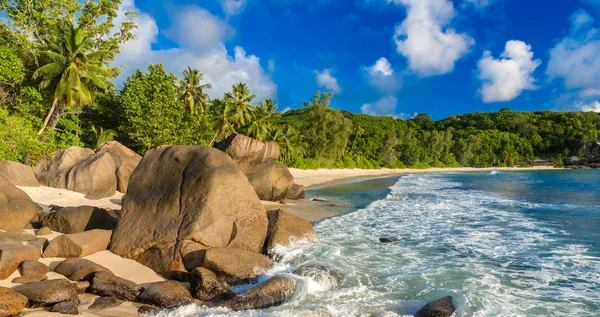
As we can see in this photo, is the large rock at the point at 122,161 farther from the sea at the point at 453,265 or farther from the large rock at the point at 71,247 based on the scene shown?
the large rock at the point at 71,247

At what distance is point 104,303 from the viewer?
248 inches

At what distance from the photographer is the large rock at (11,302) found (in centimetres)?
550

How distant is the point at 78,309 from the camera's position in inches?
237

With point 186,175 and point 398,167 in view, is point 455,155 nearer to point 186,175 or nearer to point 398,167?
point 398,167

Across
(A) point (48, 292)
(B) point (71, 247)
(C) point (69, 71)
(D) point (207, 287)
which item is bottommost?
(D) point (207, 287)

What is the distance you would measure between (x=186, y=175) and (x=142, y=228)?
69.5 inches

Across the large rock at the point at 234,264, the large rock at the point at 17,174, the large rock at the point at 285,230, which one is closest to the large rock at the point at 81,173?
the large rock at the point at 17,174

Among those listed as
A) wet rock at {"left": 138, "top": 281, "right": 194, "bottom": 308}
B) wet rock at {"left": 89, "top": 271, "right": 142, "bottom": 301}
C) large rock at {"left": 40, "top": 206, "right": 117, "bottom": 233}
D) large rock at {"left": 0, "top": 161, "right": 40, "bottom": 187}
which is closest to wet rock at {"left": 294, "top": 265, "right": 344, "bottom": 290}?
wet rock at {"left": 138, "top": 281, "right": 194, "bottom": 308}

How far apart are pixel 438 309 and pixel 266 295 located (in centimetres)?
322

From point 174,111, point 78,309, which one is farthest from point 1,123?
point 78,309

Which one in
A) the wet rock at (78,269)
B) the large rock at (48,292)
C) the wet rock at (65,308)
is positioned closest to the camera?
the wet rock at (65,308)

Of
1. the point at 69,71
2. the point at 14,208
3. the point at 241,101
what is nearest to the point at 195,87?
the point at 241,101

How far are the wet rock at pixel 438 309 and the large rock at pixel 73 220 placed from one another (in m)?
9.31

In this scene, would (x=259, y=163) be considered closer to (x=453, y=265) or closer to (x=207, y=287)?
(x=453, y=265)
